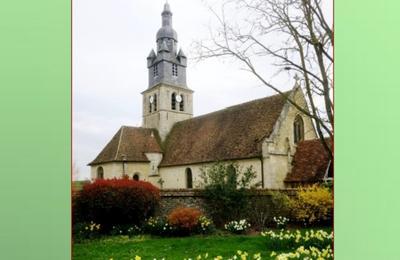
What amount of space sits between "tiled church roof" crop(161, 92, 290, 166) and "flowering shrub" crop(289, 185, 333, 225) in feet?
2.12

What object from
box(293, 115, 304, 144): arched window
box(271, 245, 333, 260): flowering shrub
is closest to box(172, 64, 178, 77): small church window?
box(293, 115, 304, 144): arched window

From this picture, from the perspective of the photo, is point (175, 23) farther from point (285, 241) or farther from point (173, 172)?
point (285, 241)

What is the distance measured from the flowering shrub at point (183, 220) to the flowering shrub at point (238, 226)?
0.99 ft

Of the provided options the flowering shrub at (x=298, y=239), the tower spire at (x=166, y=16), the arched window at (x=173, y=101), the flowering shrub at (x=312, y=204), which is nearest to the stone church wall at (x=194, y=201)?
the flowering shrub at (x=312, y=204)

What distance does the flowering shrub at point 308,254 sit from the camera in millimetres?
2461

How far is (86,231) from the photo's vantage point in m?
2.50

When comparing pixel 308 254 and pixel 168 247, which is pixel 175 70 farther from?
pixel 308 254
